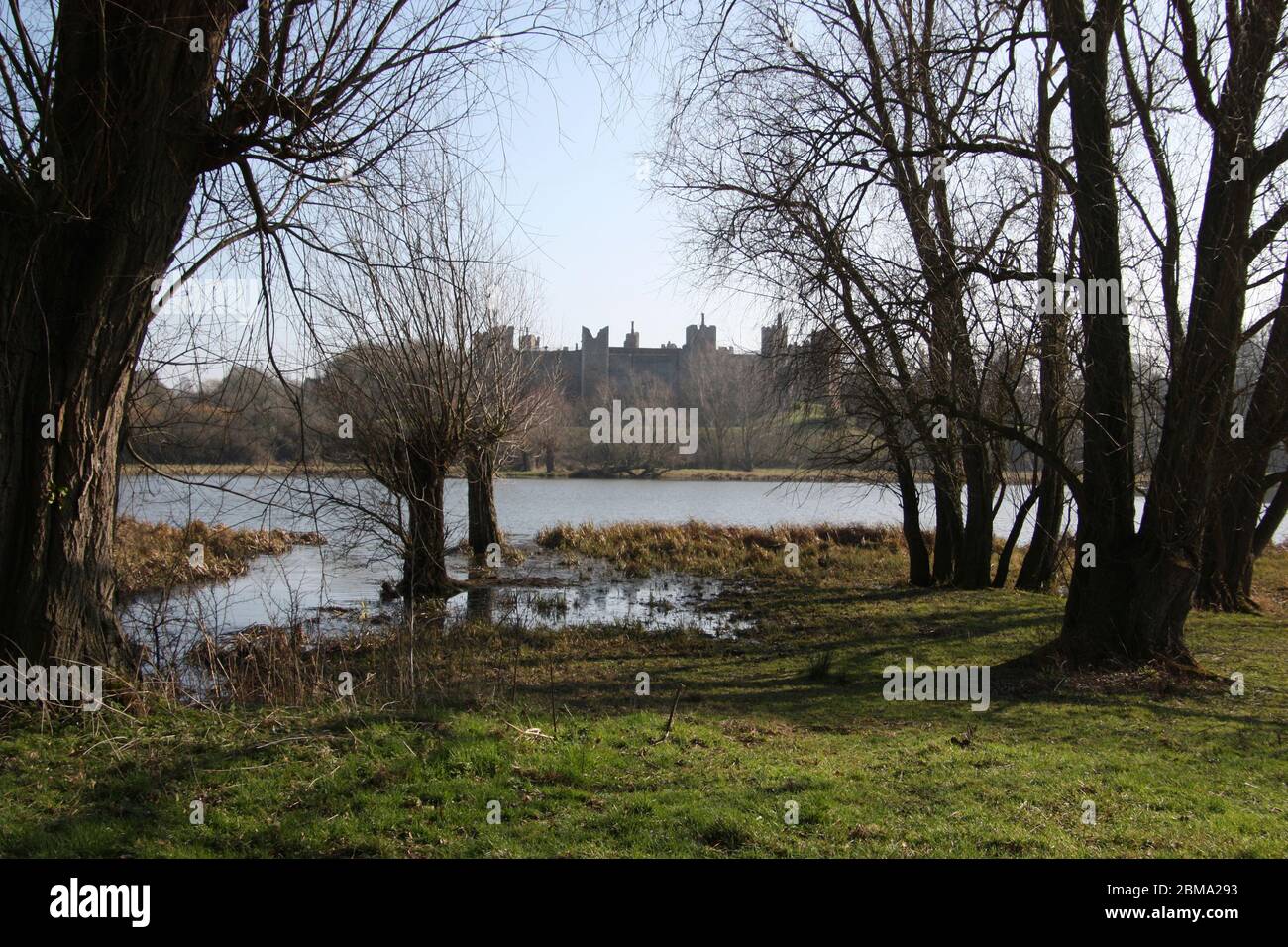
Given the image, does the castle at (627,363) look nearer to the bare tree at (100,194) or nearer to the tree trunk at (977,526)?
the tree trunk at (977,526)

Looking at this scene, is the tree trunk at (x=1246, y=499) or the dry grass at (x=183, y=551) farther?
the dry grass at (x=183, y=551)

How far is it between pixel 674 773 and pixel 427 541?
38.5ft

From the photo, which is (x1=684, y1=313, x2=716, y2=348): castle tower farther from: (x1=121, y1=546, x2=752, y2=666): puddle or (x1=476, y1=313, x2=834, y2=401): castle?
(x1=121, y1=546, x2=752, y2=666): puddle

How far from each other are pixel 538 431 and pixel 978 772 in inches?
804

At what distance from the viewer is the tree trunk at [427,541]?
16.5 meters

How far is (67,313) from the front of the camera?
6.42 m

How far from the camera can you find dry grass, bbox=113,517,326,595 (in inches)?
623

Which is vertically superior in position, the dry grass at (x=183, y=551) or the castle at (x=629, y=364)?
the castle at (x=629, y=364)

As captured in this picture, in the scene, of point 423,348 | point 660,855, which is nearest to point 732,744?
point 660,855

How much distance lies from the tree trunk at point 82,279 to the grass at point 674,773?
91 centimetres

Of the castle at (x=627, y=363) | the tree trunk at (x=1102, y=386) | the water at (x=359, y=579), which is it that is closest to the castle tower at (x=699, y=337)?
the castle at (x=627, y=363)

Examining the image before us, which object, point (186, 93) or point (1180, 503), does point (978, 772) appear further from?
point (186, 93)

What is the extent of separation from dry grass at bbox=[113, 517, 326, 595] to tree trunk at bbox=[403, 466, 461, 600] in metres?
1.67

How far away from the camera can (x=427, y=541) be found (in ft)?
55.5
